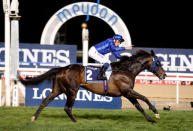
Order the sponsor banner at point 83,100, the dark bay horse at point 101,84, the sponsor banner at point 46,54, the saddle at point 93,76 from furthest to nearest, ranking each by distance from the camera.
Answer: the sponsor banner at point 46,54 < the sponsor banner at point 83,100 < the saddle at point 93,76 < the dark bay horse at point 101,84

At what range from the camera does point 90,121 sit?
26.5 ft

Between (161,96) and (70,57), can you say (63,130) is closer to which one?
(161,96)

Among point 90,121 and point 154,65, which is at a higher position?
point 154,65

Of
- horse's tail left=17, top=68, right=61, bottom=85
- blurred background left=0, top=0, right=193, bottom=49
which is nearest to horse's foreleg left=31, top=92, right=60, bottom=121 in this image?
horse's tail left=17, top=68, right=61, bottom=85

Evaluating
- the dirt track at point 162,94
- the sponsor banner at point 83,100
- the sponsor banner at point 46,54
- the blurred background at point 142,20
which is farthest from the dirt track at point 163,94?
the blurred background at point 142,20

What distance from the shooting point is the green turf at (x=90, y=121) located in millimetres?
7250

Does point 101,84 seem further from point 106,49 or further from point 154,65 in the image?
point 154,65

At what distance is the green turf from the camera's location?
725cm

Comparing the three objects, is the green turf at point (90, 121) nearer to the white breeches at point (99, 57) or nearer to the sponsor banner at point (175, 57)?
the white breeches at point (99, 57)

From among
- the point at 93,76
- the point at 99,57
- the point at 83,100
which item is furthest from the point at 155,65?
the point at 83,100

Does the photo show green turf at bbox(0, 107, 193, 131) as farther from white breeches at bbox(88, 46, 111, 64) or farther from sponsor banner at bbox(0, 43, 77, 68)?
sponsor banner at bbox(0, 43, 77, 68)

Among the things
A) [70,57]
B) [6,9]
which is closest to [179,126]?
[6,9]

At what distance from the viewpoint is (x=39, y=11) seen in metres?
24.1

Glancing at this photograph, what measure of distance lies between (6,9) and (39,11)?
43.9 ft
